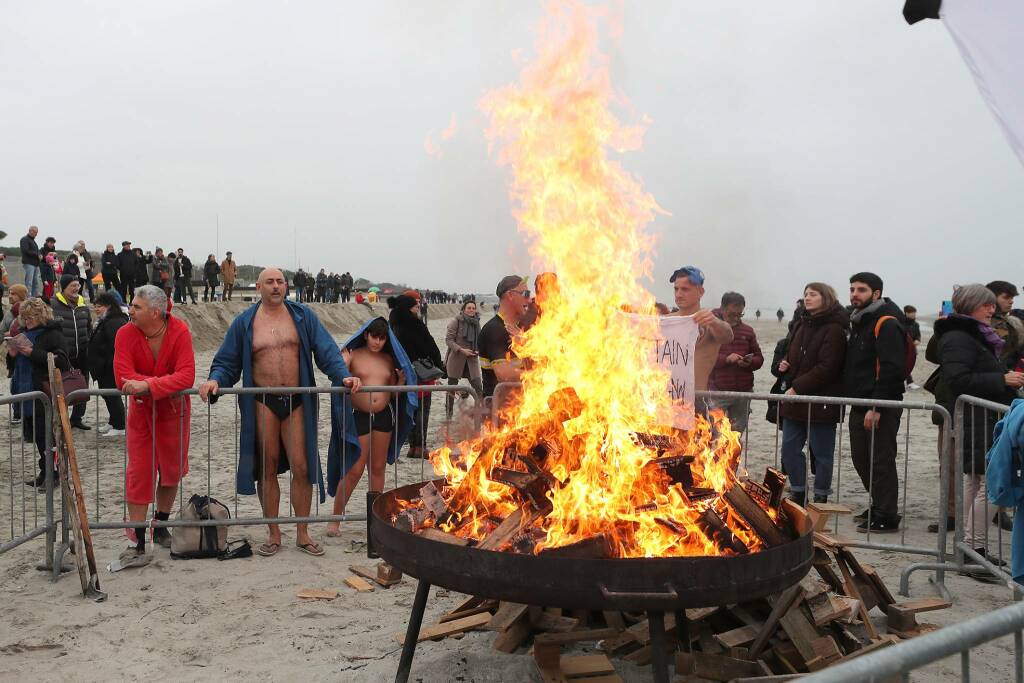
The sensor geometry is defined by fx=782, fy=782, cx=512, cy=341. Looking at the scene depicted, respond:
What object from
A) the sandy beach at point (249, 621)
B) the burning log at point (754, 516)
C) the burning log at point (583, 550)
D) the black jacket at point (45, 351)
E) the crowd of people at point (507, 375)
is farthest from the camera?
the black jacket at point (45, 351)

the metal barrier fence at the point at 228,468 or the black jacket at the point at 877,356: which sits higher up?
the black jacket at the point at 877,356

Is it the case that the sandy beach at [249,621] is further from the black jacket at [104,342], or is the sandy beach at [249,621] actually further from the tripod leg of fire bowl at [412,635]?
the black jacket at [104,342]

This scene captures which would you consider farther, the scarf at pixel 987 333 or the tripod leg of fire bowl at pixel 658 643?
the scarf at pixel 987 333

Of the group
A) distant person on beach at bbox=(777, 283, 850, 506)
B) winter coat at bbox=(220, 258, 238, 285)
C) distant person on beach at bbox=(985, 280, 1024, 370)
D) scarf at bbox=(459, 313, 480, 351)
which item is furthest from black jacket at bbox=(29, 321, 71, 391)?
winter coat at bbox=(220, 258, 238, 285)

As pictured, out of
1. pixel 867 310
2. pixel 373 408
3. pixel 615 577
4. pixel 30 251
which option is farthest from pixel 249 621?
pixel 30 251

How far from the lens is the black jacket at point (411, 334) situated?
904 centimetres

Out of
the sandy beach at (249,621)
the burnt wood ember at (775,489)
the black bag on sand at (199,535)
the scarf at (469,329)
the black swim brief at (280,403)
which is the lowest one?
the sandy beach at (249,621)

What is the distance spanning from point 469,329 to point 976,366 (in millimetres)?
5636

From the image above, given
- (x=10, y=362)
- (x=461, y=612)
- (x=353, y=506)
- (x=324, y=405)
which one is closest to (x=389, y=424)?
(x=353, y=506)

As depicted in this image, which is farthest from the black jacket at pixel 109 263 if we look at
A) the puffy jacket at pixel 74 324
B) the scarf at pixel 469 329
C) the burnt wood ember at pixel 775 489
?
the burnt wood ember at pixel 775 489

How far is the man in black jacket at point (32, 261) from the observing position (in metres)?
20.4

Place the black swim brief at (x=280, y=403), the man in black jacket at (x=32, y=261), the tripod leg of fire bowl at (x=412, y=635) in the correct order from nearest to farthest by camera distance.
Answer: the tripod leg of fire bowl at (x=412, y=635) → the black swim brief at (x=280, y=403) → the man in black jacket at (x=32, y=261)

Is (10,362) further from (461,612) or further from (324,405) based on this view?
(461,612)

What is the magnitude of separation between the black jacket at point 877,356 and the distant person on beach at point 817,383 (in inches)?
6.4
